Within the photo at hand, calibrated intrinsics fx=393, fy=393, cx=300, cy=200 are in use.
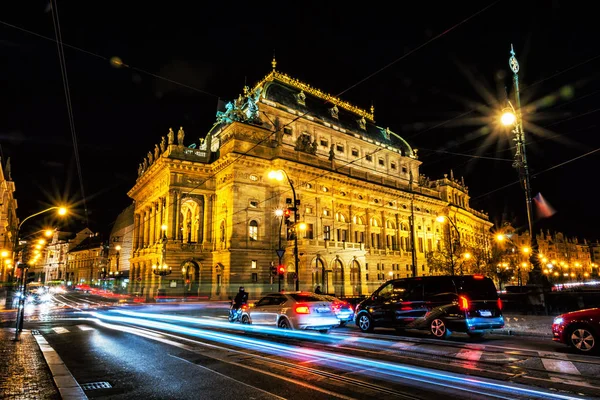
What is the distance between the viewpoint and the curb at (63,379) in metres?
5.79

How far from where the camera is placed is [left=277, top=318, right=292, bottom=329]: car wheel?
13.3 m

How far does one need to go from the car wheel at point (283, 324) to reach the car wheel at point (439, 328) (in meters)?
4.57

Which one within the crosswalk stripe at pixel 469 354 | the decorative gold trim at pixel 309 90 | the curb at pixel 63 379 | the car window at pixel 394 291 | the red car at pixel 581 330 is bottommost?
the crosswalk stripe at pixel 469 354

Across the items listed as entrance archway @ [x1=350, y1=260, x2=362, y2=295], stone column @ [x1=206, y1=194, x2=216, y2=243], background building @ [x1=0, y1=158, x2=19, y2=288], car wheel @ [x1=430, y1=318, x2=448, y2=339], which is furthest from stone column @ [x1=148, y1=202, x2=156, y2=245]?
car wheel @ [x1=430, y1=318, x2=448, y2=339]

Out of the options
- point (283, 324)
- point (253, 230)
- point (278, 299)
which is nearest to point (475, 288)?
point (283, 324)

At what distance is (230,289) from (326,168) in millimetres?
19964

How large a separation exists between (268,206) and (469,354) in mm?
37675

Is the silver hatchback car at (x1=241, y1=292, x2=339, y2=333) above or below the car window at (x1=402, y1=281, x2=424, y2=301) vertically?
below

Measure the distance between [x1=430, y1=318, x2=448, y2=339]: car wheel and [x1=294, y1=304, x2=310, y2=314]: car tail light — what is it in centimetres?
398

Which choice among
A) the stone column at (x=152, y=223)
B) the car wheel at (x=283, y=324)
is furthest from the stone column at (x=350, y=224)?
the car wheel at (x=283, y=324)

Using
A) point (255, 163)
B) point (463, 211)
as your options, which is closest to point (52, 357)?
point (255, 163)

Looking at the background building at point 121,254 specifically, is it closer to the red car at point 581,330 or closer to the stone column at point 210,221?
the stone column at point 210,221

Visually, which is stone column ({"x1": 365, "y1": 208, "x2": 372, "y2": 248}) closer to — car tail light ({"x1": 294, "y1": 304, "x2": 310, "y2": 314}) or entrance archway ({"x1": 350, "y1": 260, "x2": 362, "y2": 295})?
entrance archway ({"x1": 350, "y1": 260, "x2": 362, "y2": 295})

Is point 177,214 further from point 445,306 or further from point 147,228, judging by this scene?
point 445,306
